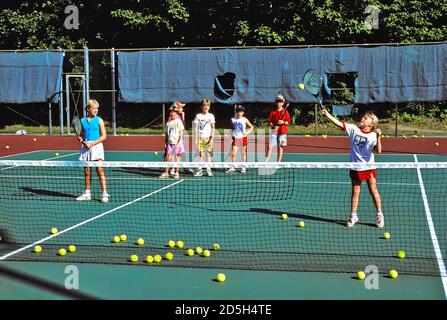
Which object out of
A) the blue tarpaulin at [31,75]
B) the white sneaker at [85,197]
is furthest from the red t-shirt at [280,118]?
the blue tarpaulin at [31,75]

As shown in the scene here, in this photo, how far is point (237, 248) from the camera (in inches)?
268

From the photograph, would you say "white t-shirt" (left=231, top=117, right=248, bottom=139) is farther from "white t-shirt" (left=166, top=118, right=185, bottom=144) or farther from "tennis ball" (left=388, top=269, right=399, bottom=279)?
"tennis ball" (left=388, top=269, right=399, bottom=279)

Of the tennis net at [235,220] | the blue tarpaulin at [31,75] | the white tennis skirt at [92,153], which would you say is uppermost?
the blue tarpaulin at [31,75]

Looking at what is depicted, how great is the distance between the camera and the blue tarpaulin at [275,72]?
20.8 meters

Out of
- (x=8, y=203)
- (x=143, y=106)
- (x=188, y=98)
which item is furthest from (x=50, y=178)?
(x=143, y=106)

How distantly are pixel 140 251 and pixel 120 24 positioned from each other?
24.6 metres

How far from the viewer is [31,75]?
76.4ft

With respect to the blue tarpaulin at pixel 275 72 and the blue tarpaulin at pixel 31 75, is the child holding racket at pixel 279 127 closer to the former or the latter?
the blue tarpaulin at pixel 275 72

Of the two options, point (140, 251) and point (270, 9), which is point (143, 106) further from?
point (140, 251)

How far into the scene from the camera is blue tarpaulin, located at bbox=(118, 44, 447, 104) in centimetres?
2077

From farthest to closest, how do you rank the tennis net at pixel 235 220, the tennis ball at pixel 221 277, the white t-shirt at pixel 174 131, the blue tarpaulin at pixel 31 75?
the blue tarpaulin at pixel 31 75 → the white t-shirt at pixel 174 131 → the tennis net at pixel 235 220 → the tennis ball at pixel 221 277

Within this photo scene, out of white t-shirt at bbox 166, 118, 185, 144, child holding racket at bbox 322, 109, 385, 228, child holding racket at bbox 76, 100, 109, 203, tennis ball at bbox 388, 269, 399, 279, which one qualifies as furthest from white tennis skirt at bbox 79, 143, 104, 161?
tennis ball at bbox 388, 269, 399, 279

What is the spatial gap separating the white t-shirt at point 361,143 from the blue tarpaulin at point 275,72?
13.8m

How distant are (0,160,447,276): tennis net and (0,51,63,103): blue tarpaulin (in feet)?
36.5
